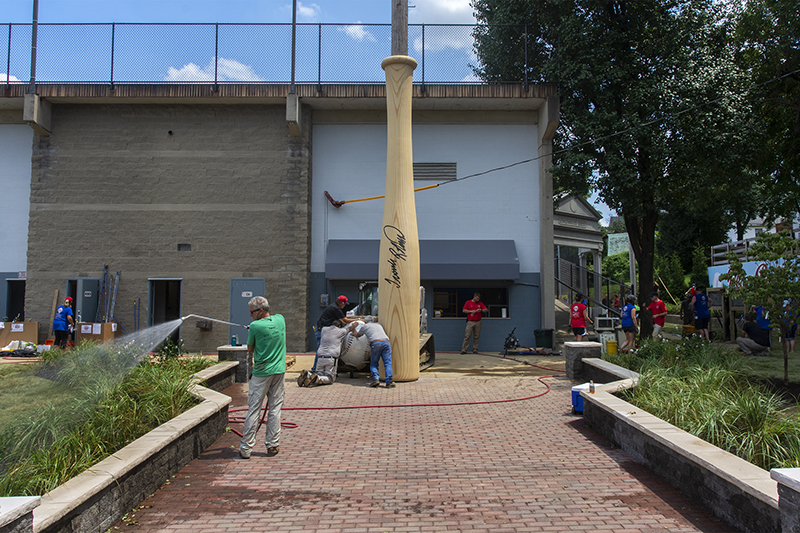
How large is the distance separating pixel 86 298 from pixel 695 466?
17.3m

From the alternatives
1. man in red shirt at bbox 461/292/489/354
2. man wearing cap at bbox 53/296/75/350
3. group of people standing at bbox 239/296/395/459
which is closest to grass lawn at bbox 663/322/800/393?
man in red shirt at bbox 461/292/489/354

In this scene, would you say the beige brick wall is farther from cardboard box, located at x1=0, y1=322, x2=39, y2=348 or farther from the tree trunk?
the tree trunk

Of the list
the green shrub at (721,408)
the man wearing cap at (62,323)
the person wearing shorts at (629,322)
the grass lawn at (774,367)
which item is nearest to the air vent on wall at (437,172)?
the person wearing shorts at (629,322)

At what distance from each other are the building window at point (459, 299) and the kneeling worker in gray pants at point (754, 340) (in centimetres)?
676

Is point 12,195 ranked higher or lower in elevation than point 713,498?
higher

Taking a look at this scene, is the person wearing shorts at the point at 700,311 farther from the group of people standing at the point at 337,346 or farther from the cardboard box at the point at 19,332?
the cardboard box at the point at 19,332

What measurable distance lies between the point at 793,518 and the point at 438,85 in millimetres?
15715

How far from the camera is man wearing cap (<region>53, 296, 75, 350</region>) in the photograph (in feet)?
51.2

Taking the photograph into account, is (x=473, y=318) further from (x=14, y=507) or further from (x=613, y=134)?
(x=14, y=507)

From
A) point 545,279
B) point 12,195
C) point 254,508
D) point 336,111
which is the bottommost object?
point 254,508

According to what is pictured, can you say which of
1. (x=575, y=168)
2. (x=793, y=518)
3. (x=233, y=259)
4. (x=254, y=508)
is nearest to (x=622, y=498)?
(x=793, y=518)

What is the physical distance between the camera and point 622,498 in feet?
16.1

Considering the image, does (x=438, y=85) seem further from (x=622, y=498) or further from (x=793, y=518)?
(x=793, y=518)

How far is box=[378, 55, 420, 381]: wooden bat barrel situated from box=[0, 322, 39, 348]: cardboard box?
39.4 ft
